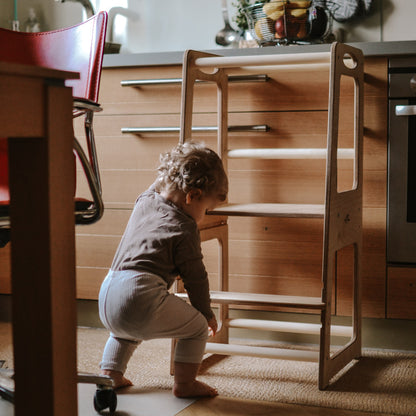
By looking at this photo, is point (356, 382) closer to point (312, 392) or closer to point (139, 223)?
point (312, 392)

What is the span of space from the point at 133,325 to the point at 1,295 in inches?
41.2

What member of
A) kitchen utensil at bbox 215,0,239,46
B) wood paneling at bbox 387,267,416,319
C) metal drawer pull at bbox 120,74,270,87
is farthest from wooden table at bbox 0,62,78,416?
kitchen utensil at bbox 215,0,239,46

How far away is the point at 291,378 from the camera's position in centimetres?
188

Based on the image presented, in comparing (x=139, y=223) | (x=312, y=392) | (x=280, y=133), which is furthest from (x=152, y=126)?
(x=312, y=392)

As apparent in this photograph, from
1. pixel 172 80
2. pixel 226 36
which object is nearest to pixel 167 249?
pixel 172 80

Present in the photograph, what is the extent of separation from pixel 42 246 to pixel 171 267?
0.73 metres

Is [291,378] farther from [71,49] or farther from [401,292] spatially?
[71,49]

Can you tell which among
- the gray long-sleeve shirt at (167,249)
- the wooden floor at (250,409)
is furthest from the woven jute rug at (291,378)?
the gray long-sleeve shirt at (167,249)

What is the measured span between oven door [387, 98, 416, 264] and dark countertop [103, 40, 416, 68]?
6.0 inches

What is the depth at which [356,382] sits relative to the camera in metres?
1.83

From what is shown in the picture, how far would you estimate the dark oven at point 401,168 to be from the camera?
202 cm

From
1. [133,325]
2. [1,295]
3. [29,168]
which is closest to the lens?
[29,168]

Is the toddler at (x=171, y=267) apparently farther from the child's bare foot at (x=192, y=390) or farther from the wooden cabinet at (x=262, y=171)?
the wooden cabinet at (x=262, y=171)

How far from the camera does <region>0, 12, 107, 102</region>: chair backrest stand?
68.9 inches
